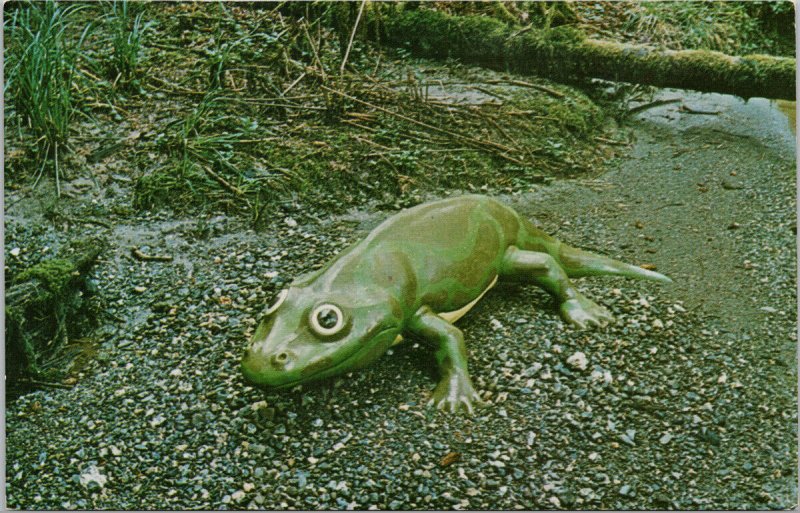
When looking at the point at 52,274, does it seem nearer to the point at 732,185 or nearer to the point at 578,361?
the point at 578,361

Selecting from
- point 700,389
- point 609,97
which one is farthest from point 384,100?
point 700,389

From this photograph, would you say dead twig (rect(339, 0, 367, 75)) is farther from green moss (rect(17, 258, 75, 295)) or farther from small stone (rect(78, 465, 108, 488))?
small stone (rect(78, 465, 108, 488))

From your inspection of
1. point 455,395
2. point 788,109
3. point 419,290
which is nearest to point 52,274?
point 419,290

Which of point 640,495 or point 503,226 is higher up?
point 503,226

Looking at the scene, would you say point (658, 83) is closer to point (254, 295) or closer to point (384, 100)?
point (384, 100)

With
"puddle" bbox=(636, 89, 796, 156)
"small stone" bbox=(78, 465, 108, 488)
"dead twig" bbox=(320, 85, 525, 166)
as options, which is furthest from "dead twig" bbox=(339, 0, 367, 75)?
"small stone" bbox=(78, 465, 108, 488)

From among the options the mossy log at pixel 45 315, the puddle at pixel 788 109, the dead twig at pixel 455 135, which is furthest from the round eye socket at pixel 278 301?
the puddle at pixel 788 109
